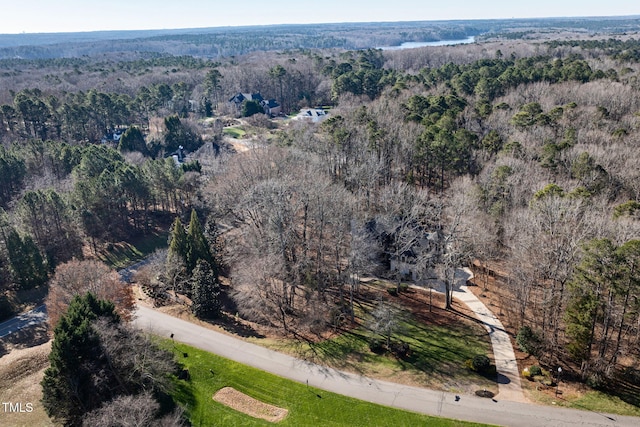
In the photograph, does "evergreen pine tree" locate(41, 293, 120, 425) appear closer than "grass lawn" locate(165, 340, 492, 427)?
Yes

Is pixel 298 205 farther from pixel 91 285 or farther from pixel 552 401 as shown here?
pixel 552 401

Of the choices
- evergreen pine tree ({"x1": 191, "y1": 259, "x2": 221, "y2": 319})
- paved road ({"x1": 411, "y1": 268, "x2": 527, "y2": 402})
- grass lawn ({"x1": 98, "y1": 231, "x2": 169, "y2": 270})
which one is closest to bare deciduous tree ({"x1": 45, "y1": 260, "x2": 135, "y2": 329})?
evergreen pine tree ({"x1": 191, "y1": 259, "x2": 221, "y2": 319})

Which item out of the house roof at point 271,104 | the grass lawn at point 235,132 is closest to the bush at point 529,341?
the grass lawn at point 235,132

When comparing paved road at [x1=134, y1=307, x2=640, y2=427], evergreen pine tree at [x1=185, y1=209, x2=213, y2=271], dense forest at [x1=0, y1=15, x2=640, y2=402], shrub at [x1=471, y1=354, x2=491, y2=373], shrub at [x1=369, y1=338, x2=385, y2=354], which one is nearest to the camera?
paved road at [x1=134, y1=307, x2=640, y2=427]

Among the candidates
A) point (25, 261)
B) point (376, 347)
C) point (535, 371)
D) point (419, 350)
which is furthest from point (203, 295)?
point (535, 371)

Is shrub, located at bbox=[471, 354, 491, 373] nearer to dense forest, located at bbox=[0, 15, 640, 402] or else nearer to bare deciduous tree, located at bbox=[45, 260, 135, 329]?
dense forest, located at bbox=[0, 15, 640, 402]

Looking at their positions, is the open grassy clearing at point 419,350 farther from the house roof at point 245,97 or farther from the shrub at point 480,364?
the house roof at point 245,97

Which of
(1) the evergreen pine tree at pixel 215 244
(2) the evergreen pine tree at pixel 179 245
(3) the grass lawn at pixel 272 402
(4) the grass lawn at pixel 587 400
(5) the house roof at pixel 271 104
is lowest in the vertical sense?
(4) the grass lawn at pixel 587 400
